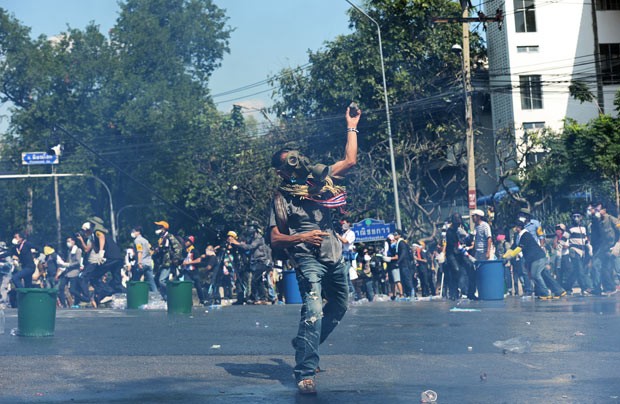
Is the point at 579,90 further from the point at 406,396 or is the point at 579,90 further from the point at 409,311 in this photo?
the point at 406,396

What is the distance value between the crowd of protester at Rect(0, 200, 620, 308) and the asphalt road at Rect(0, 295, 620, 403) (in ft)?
21.3

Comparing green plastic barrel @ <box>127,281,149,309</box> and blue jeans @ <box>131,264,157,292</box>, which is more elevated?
blue jeans @ <box>131,264,157,292</box>

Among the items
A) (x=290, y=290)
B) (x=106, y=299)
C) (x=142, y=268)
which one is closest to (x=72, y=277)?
(x=106, y=299)

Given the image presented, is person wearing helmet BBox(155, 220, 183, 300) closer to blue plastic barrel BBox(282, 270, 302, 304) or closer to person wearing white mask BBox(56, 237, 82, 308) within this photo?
person wearing white mask BBox(56, 237, 82, 308)

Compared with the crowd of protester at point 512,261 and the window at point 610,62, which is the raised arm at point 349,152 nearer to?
the crowd of protester at point 512,261

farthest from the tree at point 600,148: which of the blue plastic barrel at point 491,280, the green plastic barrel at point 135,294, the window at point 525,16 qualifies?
the green plastic barrel at point 135,294

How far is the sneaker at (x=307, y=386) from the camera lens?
6.67m

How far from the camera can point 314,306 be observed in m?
7.09

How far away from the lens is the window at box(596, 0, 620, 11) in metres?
45.2

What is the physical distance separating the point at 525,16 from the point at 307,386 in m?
40.6

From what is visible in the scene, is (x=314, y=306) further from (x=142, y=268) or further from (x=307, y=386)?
(x=142, y=268)

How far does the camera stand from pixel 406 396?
6.46 meters

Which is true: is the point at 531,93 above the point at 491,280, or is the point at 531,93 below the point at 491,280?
above

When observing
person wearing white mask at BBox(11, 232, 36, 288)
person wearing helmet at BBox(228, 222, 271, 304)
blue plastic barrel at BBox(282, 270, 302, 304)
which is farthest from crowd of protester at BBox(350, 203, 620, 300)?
person wearing white mask at BBox(11, 232, 36, 288)
